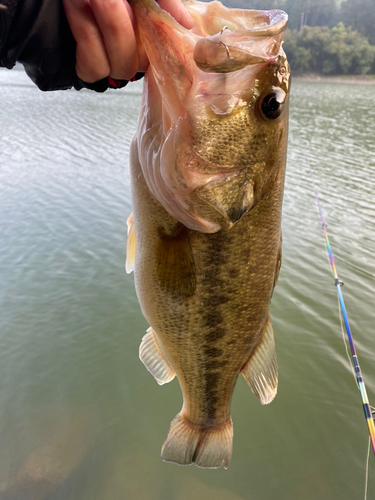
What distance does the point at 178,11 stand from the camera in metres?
1.13

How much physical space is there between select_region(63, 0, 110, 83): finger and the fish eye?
55cm

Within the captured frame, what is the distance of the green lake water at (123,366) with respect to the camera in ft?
11.0

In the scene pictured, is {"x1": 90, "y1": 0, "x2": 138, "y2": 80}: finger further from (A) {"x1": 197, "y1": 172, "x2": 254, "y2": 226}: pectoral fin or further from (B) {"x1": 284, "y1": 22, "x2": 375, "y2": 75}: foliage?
(B) {"x1": 284, "y1": 22, "x2": 375, "y2": 75}: foliage

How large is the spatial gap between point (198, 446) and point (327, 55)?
59.4m

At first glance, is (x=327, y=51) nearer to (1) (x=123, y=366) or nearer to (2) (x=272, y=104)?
(1) (x=123, y=366)

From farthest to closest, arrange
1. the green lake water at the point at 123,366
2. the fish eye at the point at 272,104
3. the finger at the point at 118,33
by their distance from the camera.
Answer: the green lake water at the point at 123,366 → the fish eye at the point at 272,104 → the finger at the point at 118,33

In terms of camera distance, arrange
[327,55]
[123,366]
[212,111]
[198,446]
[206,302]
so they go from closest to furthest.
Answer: [212,111], [206,302], [198,446], [123,366], [327,55]

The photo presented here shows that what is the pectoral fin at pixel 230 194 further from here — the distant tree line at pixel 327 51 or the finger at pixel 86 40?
the distant tree line at pixel 327 51

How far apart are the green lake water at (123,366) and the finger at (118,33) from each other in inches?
138

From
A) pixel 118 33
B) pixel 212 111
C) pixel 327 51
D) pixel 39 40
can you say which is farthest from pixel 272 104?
pixel 327 51

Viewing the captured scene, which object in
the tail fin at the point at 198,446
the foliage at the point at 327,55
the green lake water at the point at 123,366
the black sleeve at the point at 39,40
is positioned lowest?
the green lake water at the point at 123,366

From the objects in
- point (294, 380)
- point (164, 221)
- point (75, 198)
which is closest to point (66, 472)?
point (294, 380)

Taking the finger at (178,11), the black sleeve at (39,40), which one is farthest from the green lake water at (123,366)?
the finger at (178,11)

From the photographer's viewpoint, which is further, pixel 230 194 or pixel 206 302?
pixel 206 302
